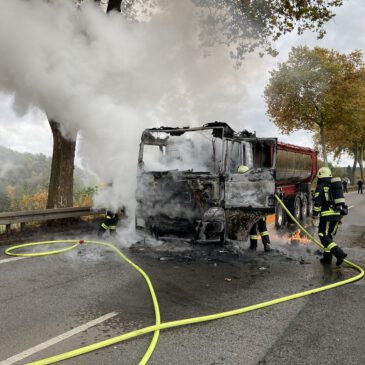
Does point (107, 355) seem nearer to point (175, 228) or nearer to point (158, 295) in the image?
point (158, 295)

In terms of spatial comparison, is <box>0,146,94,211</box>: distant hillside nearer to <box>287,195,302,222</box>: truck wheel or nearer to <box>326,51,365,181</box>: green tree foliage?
<box>287,195,302,222</box>: truck wheel

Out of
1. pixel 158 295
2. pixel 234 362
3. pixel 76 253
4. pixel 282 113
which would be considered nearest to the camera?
pixel 234 362

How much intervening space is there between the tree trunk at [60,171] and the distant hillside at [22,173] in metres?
4.69

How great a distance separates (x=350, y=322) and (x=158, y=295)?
87.5 inches

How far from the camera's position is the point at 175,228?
7992 mm

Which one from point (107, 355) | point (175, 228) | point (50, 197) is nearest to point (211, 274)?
point (175, 228)

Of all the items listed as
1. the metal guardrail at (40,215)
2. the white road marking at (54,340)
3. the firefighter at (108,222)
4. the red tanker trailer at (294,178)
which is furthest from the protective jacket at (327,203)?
the metal guardrail at (40,215)

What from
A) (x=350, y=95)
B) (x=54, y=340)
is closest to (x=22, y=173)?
(x=54, y=340)

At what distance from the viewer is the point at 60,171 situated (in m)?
11.0

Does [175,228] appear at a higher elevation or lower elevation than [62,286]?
higher

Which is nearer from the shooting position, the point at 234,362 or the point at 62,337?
the point at 234,362

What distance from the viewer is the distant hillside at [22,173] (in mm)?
18672

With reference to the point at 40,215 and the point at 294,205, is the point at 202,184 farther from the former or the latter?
the point at 294,205

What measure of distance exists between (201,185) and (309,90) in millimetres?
29448
